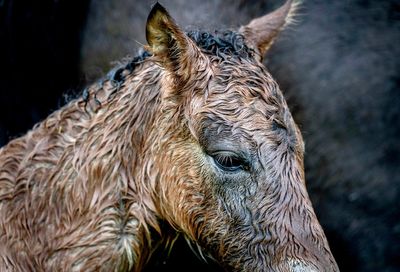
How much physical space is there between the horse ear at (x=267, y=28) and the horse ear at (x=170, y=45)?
2.29 feet

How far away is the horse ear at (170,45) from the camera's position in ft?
15.6

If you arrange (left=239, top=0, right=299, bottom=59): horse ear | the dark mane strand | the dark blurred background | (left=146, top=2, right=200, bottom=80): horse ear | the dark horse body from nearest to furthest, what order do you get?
the dark horse body
(left=146, top=2, right=200, bottom=80): horse ear
the dark mane strand
(left=239, top=0, right=299, bottom=59): horse ear
the dark blurred background

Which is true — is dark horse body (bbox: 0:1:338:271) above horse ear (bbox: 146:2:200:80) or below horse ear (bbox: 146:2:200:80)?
below

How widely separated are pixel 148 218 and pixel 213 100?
0.83 m

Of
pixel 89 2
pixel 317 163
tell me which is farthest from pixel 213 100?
pixel 89 2

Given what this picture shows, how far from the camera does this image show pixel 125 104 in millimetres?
5301

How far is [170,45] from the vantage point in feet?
15.9

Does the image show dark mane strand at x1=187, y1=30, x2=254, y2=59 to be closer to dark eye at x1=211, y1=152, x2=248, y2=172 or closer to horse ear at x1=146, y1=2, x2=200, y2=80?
horse ear at x1=146, y1=2, x2=200, y2=80

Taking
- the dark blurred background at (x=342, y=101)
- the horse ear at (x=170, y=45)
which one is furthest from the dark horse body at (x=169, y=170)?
the dark blurred background at (x=342, y=101)

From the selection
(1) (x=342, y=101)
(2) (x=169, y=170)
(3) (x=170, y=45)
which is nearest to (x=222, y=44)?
(3) (x=170, y=45)

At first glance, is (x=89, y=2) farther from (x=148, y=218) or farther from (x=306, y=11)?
(x=148, y=218)

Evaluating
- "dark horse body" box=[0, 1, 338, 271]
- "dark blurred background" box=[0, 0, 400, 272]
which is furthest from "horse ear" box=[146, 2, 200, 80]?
"dark blurred background" box=[0, 0, 400, 272]

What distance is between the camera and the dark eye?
182 inches

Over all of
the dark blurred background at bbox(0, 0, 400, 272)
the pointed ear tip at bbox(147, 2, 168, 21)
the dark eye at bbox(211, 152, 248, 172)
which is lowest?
the dark blurred background at bbox(0, 0, 400, 272)
